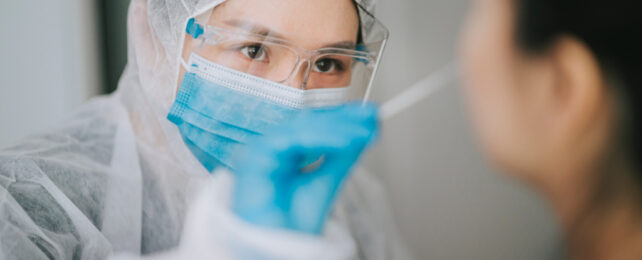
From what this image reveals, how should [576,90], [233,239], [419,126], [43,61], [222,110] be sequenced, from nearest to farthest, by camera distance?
[233,239]
[576,90]
[222,110]
[43,61]
[419,126]

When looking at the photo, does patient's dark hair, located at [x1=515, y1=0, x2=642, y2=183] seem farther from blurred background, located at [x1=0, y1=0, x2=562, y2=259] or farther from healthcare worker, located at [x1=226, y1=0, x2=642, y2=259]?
blurred background, located at [x1=0, y1=0, x2=562, y2=259]

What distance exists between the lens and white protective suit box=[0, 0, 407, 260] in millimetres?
724

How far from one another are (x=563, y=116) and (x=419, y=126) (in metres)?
1.31

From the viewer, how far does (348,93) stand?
1.04 m

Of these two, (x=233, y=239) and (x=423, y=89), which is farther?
(x=423, y=89)

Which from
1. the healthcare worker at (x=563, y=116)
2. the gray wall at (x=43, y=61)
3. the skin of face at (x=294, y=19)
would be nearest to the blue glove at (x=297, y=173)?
the healthcare worker at (x=563, y=116)

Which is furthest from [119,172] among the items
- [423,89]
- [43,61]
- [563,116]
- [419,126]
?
[423,89]

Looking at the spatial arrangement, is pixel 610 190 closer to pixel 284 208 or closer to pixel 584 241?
pixel 584 241

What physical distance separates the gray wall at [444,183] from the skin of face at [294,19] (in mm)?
960

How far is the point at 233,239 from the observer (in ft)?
1.57

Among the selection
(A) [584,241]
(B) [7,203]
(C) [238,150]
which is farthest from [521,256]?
(B) [7,203]

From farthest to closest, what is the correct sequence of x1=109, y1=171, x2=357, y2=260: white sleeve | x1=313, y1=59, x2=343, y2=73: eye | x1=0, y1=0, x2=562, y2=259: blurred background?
x1=0, y1=0, x2=562, y2=259: blurred background → x1=313, y1=59, x2=343, y2=73: eye → x1=109, y1=171, x2=357, y2=260: white sleeve

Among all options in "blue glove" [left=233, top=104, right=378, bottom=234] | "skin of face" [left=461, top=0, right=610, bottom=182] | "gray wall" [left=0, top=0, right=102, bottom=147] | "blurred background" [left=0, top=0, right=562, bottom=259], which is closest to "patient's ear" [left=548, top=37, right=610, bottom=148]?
"skin of face" [left=461, top=0, right=610, bottom=182]

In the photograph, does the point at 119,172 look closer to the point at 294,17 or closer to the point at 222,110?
the point at 222,110
